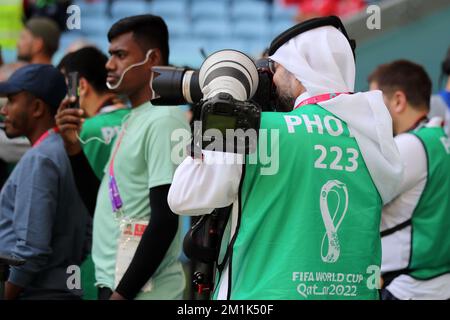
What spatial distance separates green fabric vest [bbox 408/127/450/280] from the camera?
13.6ft

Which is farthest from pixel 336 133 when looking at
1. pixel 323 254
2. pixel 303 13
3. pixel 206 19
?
pixel 206 19

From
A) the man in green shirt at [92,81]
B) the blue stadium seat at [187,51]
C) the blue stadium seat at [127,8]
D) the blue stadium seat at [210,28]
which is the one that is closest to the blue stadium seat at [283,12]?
the blue stadium seat at [210,28]

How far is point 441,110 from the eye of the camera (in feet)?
17.1

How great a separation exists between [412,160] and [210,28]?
759 centimetres

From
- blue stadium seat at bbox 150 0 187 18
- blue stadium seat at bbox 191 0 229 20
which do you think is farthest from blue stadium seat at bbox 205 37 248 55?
blue stadium seat at bbox 150 0 187 18

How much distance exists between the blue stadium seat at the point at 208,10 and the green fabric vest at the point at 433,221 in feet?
25.8

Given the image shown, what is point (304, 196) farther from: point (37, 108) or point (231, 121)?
point (37, 108)

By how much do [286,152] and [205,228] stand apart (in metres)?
0.37

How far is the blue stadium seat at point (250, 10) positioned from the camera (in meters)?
11.6

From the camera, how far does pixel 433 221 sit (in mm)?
4148

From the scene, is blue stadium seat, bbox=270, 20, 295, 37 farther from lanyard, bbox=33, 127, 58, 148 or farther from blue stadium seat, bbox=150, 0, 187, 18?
lanyard, bbox=33, 127, 58, 148

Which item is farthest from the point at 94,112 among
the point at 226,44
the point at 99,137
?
the point at 226,44

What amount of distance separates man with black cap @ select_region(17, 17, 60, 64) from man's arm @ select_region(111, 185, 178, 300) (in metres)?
3.21

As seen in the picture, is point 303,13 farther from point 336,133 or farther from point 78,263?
point 336,133
